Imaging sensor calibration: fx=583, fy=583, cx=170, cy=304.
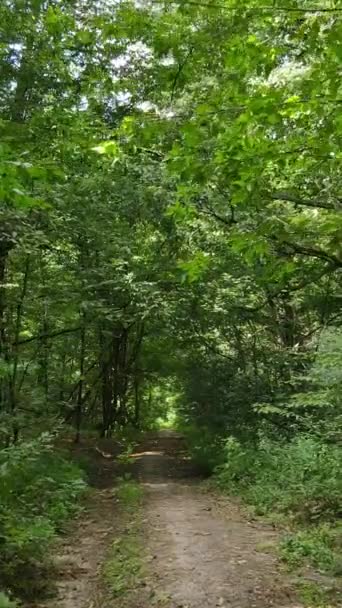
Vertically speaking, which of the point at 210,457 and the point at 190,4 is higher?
the point at 190,4

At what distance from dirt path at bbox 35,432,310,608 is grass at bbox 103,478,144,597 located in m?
0.11

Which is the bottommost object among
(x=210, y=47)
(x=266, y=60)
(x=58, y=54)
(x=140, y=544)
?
(x=140, y=544)

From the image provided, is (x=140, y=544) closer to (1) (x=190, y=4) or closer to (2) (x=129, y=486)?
(2) (x=129, y=486)

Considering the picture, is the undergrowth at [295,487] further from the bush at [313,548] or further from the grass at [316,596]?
the grass at [316,596]

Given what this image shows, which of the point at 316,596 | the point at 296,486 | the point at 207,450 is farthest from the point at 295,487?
the point at 207,450

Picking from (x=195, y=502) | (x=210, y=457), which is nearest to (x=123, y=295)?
(x=210, y=457)

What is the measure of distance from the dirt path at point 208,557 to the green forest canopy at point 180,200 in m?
2.32

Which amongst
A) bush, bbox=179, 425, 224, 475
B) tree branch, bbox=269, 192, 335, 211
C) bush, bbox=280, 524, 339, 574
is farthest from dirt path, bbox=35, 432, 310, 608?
tree branch, bbox=269, 192, 335, 211

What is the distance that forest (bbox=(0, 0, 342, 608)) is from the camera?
15.0 feet

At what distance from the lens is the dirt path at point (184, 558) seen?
543 centimetres

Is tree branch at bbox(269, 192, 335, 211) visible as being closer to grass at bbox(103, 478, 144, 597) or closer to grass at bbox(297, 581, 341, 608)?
grass at bbox(297, 581, 341, 608)

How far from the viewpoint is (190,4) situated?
4.14m

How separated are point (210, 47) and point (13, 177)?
2257mm

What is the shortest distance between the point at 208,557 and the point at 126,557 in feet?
3.12
